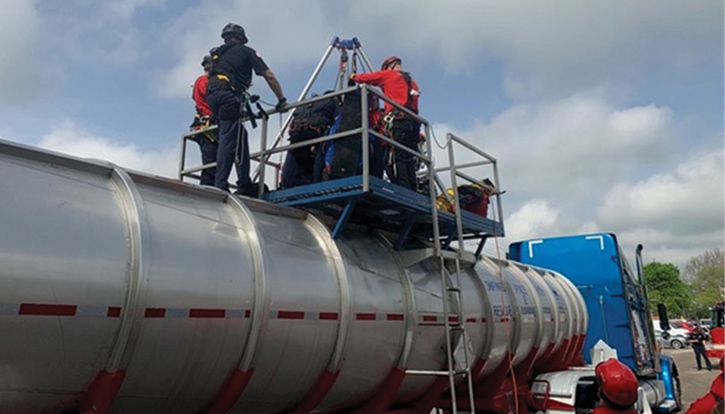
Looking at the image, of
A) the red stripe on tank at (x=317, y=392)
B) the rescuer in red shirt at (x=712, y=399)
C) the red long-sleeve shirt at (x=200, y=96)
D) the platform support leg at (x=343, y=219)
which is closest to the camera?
the rescuer in red shirt at (x=712, y=399)

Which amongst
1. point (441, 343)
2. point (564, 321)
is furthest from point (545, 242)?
point (441, 343)

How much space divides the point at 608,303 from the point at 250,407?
8991mm

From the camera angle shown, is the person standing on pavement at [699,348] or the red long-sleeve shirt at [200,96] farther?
the person standing on pavement at [699,348]

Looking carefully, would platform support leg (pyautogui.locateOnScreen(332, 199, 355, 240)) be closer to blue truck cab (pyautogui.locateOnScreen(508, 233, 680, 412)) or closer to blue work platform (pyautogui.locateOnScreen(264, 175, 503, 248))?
blue work platform (pyautogui.locateOnScreen(264, 175, 503, 248))

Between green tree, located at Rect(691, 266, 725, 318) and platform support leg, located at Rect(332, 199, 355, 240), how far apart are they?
9354 centimetres

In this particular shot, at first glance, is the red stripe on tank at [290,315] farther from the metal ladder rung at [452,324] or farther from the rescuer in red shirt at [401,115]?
the rescuer in red shirt at [401,115]

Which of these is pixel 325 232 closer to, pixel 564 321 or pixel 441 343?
pixel 441 343

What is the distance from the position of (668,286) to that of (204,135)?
93195 millimetres

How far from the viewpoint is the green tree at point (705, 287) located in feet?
282

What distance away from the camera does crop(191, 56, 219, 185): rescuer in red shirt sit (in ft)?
21.9

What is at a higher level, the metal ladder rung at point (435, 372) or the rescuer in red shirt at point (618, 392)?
the metal ladder rung at point (435, 372)

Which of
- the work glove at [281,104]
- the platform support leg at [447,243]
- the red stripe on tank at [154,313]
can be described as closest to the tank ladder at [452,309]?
the platform support leg at [447,243]

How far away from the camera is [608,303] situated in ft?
37.8

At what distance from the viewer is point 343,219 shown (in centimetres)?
538
